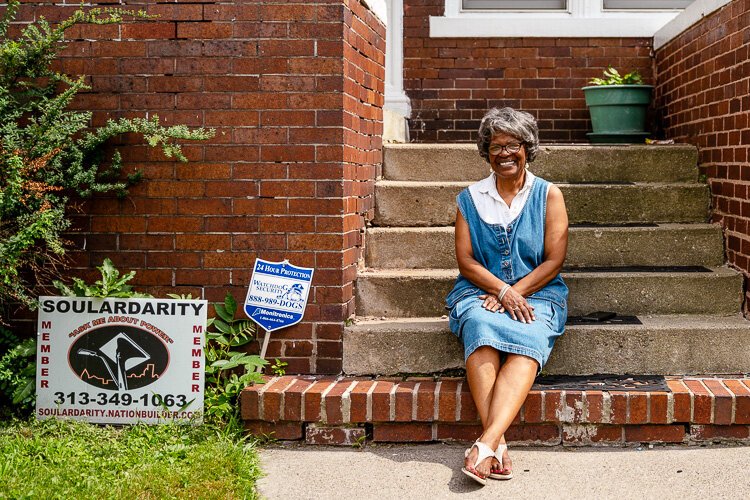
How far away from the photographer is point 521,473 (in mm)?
3812

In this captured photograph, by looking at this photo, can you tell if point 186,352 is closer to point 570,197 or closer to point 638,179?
point 570,197

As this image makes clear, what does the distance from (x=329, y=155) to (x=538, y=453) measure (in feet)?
5.64

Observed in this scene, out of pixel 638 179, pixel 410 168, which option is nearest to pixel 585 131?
pixel 638 179

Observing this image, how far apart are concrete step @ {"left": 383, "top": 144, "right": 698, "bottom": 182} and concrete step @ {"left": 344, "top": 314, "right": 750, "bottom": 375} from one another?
1360 mm

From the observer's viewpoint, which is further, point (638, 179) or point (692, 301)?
point (638, 179)

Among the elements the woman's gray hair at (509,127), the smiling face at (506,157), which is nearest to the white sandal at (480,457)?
the smiling face at (506,157)

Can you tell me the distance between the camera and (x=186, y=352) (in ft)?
13.9

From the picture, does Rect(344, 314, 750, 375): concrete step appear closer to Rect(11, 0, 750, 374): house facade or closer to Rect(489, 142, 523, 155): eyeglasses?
Rect(11, 0, 750, 374): house facade

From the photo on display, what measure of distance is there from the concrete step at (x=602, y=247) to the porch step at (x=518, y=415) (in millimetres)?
1007

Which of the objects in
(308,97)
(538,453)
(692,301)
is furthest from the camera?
(692,301)

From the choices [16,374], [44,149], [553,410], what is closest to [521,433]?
[553,410]

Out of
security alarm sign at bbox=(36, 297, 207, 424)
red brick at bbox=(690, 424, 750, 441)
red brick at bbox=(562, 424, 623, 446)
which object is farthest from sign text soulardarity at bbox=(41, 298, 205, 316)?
red brick at bbox=(690, 424, 750, 441)

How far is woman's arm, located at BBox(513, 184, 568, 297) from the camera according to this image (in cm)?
423

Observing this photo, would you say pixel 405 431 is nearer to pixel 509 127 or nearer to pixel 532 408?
pixel 532 408
